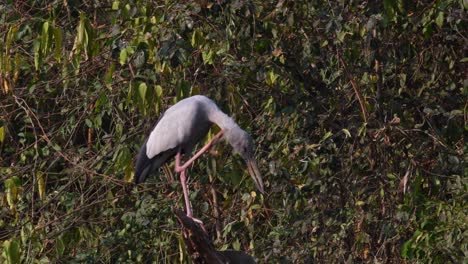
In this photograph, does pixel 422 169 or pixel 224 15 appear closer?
pixel 224 15

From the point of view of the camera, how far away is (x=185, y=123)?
17.2ft

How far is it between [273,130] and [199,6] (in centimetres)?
83

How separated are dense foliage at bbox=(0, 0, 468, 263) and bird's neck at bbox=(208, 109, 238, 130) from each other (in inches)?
11.0

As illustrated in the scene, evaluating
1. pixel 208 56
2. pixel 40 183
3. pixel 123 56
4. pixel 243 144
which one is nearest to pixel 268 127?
pixel 208 56

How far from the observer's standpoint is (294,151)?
5691 mm

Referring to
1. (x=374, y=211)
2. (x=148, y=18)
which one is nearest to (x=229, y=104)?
(x=148, y=18)

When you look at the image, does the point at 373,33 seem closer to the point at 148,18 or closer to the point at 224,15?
the point at 224,15

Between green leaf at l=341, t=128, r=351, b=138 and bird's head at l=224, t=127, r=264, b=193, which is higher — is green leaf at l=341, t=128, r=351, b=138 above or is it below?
below

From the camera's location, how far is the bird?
203 inches

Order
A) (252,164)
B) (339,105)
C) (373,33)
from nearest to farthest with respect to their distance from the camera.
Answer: (252,164), (373,33), (339,105)

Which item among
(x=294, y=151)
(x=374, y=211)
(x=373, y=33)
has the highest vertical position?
(x=373, y=33)

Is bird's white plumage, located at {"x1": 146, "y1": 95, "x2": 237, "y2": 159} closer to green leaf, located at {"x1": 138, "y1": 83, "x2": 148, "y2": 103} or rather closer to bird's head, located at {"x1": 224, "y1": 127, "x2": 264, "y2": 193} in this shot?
bird's head, located at {"x1": 224, "y1": 127, "x2": 264, "y2": 193}

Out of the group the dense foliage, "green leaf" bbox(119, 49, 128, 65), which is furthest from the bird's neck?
"green leaf" bbox(119, 49, 128, 65)

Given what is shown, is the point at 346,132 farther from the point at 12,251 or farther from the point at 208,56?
the point at 12,251
